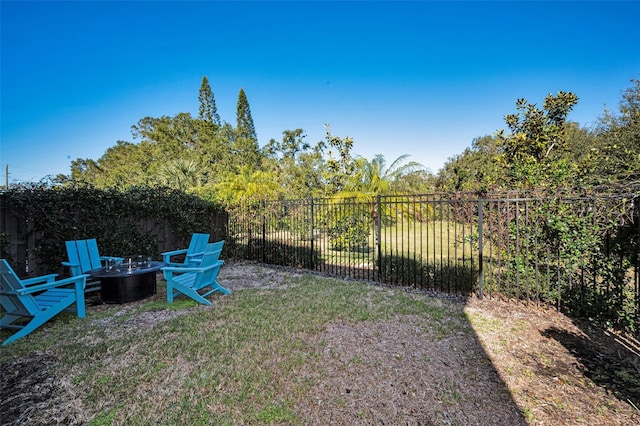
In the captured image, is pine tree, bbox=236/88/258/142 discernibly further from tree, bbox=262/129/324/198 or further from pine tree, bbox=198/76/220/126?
tree, bbox=262/129/324/198

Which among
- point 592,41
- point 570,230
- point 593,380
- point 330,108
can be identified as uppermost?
point 330,108

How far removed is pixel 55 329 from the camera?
3.54 meters

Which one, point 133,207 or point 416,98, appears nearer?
point 133,207

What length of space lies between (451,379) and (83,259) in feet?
19.2

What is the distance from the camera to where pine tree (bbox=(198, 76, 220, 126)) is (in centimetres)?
3125

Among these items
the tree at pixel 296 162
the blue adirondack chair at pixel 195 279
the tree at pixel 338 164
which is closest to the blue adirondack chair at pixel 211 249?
the blue adirondack chair at pixel 195 279

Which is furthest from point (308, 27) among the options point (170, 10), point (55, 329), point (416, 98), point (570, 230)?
point (55, 329)

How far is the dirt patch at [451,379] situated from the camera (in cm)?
204

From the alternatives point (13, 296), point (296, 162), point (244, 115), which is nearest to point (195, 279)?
point (13, 296)

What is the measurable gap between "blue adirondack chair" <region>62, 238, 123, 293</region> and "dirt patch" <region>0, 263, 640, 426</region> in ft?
5.87

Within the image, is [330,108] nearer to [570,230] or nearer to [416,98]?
[416,98]

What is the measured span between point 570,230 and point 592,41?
6.29 metres

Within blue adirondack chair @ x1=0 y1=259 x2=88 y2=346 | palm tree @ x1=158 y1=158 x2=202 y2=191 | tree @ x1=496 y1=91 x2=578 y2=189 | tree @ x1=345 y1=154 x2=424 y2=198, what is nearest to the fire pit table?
blue adirondack chair @ x1=0 y1=259 x2=88 y2=346

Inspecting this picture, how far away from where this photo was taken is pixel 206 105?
31.4 meters
